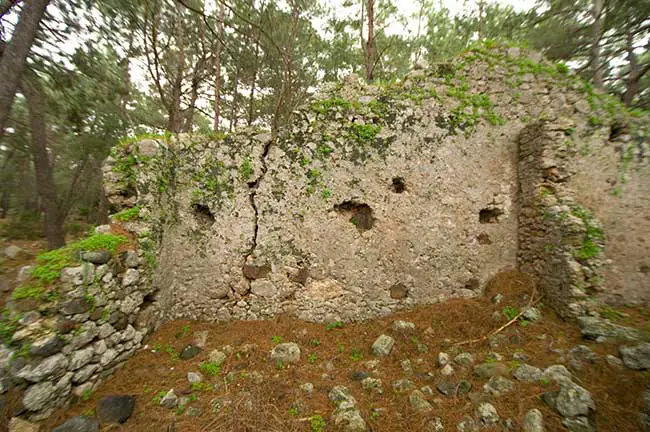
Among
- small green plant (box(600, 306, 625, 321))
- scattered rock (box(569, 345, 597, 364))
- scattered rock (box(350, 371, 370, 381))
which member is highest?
small green plant (box(600, 306, 625, 321))

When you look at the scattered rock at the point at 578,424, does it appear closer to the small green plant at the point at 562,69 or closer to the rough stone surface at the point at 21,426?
the rough stone surface at the point at 21,426

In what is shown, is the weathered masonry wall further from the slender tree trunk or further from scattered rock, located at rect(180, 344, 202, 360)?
the slender tree trunk

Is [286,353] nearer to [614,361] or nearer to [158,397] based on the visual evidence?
[158,397]

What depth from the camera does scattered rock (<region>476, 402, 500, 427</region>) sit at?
2.55m

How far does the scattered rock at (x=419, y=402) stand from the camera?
9.09ft

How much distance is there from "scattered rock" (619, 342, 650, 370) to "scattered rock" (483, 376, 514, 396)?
130 centimetres

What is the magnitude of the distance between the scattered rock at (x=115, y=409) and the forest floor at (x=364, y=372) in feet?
0.23

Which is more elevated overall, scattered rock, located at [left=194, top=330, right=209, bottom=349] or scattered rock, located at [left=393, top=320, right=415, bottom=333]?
scattered rock, located at [left=393, top=320, right=415, bottom=333]

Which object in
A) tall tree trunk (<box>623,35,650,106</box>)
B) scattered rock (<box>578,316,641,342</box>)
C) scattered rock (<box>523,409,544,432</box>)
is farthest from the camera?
Answer: tall tree trunk (<box>623,35,650,106</box>)

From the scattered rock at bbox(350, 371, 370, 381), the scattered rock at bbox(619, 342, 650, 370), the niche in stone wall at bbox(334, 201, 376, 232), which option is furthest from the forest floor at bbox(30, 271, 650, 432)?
the niche in stone wall at bbox(334, 201, 376, 232)

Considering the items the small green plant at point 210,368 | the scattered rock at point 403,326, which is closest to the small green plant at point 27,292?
the small green plant at point 210,368

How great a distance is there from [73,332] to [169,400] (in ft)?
4.38

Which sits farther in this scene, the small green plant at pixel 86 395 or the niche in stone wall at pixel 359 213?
the niche in stone wall at pixel 359 213

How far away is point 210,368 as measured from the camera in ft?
10.8
